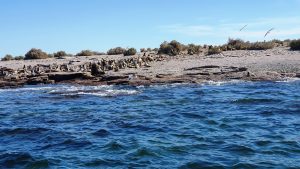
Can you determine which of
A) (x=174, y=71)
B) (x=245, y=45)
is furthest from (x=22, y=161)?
(x=245, y=45)

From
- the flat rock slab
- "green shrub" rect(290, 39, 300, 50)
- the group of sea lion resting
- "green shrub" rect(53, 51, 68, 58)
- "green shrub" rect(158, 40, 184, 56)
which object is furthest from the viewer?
"green shrub" rect(53, 51, 68, 58)

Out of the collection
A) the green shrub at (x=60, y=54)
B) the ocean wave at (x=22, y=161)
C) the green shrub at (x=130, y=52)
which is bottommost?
the ocean wave at (x=22, y=161)

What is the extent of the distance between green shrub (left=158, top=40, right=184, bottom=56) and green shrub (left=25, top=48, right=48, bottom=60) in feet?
40.7

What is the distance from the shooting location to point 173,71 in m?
30.5

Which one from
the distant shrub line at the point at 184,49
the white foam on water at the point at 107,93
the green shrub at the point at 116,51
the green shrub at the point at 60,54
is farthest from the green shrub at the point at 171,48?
the white foam on water at the point at 107,93

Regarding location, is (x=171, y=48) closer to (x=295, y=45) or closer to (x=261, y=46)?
(x=261, y=46)

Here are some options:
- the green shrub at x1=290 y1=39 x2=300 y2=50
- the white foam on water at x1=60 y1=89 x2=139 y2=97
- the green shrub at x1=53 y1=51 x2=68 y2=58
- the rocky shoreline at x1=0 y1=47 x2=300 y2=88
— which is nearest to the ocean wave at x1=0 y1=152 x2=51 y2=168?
the white foam on water at x1=60 y1=89 x2=139 y2=97

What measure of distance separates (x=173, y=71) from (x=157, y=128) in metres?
16.1

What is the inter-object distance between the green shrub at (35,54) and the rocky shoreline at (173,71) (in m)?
12.7

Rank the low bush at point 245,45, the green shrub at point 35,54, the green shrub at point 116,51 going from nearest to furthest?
the low bush at point 245,45
the green shrub at point 35,54
the green shrub at point 116,51

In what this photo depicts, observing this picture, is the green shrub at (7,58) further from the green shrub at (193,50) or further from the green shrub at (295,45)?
the green shrub at (295,45)

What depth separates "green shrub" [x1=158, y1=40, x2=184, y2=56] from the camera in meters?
44.6

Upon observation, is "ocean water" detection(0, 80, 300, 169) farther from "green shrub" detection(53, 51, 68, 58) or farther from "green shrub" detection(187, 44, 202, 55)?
"green shrub" detection(53, 51, 68, 58)

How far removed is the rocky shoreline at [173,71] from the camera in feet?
88.7
